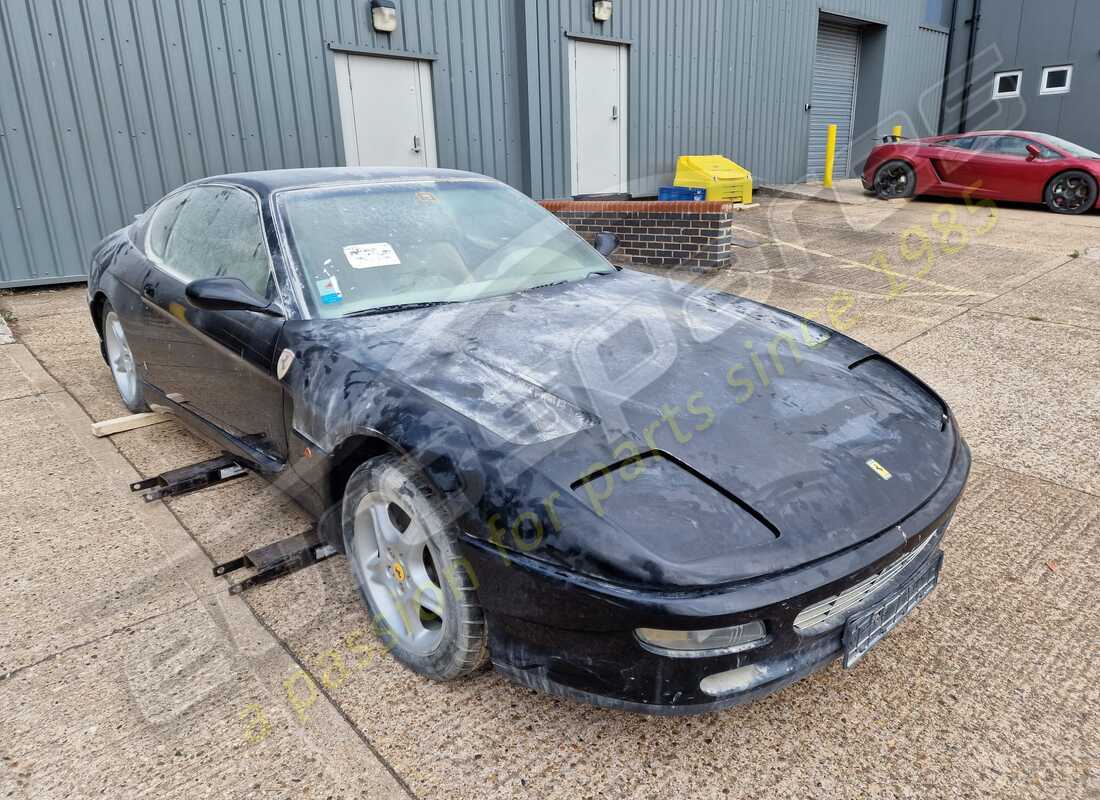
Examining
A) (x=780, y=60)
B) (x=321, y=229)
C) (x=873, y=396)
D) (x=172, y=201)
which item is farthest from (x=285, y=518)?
(x=780, y=60)

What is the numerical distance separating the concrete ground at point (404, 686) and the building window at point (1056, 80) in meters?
18.1

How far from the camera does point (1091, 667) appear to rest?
209cm

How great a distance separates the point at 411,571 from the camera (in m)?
2.02

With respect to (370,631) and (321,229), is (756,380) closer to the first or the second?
(370,631)

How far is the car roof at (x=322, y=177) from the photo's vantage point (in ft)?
9.60

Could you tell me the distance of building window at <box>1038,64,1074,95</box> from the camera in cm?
1719

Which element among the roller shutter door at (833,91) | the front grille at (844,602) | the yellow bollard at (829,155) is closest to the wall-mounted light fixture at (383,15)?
the front grille at (844,602)

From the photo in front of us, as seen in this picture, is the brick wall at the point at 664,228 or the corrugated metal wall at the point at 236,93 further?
the brick wall at the point at 664,228

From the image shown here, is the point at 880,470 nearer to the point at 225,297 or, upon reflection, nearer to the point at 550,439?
the point at 550,439

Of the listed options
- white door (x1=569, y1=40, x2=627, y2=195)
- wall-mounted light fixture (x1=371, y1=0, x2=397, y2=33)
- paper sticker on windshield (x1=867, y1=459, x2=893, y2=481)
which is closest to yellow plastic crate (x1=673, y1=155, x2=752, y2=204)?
white door (x1=569, y1=40, x2=627, y2=195)

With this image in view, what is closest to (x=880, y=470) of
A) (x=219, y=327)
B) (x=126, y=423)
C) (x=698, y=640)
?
(x=698, y=640)

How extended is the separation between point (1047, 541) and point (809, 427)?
4.61 feet

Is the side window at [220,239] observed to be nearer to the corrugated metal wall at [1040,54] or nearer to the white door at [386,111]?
the white door at [386,111]

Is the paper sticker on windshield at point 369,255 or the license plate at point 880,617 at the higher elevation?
the paper sticker on windshield at point 369,255
